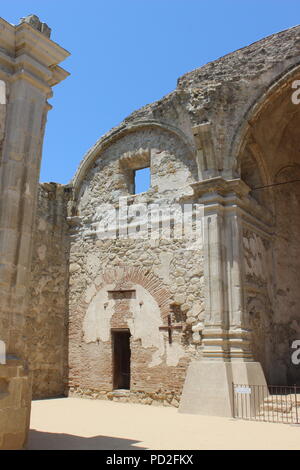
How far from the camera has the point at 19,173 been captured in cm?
537

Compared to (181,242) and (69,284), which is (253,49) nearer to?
(181,242)

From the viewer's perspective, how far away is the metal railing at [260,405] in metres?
8.01

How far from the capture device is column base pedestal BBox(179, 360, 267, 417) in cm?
845

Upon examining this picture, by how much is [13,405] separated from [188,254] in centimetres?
630

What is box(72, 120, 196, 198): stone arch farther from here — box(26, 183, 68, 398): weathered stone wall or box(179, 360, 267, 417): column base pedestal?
box(179, 360, 267, 417): column base pedestal

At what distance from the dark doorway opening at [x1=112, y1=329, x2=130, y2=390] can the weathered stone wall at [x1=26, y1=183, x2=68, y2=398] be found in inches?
60.1

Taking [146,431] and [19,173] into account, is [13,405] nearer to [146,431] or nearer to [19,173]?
[146,431]

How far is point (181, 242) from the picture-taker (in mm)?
10695

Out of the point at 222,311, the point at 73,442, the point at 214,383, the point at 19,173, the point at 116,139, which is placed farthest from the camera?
the point at 116,139

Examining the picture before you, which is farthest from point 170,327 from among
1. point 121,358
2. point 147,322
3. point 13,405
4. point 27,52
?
point 27,52

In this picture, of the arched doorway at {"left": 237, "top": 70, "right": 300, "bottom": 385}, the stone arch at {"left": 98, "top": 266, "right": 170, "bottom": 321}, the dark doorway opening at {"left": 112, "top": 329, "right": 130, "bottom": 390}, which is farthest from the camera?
the dark doorway opening at {"left": 112, "top": 329, "right": 130, "bottom": 390}

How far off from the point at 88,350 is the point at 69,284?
1965mm

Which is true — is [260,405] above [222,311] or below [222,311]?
below

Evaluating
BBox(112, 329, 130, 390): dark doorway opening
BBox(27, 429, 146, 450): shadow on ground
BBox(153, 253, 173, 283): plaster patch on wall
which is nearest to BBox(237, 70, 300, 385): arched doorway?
BBox(153, 253, 173, 283): plaster patch on wall
